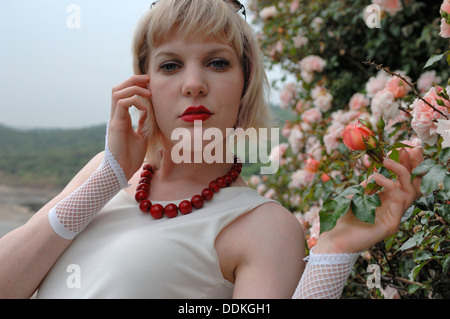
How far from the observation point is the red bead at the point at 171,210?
1.29 metres

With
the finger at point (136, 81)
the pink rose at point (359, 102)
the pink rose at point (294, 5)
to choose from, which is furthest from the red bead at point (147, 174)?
the pink rose at point (294, 5)

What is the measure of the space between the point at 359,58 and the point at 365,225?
233 cm

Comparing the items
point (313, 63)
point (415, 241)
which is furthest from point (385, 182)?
point (313, 63)

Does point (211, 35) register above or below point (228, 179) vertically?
above

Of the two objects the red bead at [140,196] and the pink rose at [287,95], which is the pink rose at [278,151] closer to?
the pink rose at [287,95]

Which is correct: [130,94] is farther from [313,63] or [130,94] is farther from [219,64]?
[313,63]

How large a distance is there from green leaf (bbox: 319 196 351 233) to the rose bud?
14 cm

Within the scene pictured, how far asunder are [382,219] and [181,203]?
0.62 metres

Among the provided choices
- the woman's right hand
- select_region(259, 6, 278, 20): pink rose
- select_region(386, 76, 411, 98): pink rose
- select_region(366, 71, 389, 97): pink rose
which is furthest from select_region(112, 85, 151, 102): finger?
select_region(259, 6, 278, 20): pink rose

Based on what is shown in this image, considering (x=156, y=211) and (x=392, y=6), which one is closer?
(x=156, y=211)

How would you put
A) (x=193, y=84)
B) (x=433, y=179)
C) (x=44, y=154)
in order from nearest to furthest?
1. (x=433, y=179)
2. (x=193, y=84)
3. (x=44, y=154)

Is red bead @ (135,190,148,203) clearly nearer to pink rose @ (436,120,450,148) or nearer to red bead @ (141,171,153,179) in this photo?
red bead @ (141,171,153,179)

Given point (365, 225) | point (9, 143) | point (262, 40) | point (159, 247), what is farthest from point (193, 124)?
point (9, 143)

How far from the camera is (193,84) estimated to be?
4.00 ft
